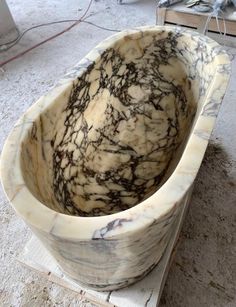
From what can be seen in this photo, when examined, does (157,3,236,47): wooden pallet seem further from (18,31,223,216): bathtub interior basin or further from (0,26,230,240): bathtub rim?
(0,26,230,240): bathtub rim

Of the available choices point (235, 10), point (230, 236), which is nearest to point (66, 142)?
point (230, 236)

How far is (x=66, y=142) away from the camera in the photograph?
108cm

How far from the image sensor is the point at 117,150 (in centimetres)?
130

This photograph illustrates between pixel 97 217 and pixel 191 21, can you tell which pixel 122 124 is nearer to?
pixel 97 217

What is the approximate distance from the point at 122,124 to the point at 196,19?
3.34ft

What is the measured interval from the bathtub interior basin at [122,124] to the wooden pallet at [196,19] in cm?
79

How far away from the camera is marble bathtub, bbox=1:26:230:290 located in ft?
2.20

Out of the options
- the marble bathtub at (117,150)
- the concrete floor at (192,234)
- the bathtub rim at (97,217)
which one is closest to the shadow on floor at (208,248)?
the concrete floor at (192,234)

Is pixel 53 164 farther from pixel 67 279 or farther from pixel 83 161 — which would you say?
pixel 67 279

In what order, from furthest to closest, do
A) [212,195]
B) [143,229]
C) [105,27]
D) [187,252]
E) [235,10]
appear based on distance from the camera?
1. [105,27]
2. [235,10]
3. [212,195]
4. [187,252]
5. [143,229]

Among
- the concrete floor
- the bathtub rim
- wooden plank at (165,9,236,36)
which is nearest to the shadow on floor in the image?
the concrete floor

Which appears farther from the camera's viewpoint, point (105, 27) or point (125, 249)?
point (105, 27)

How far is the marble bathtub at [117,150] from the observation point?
2.20ft

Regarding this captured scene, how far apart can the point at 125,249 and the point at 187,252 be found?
0.53 meters
